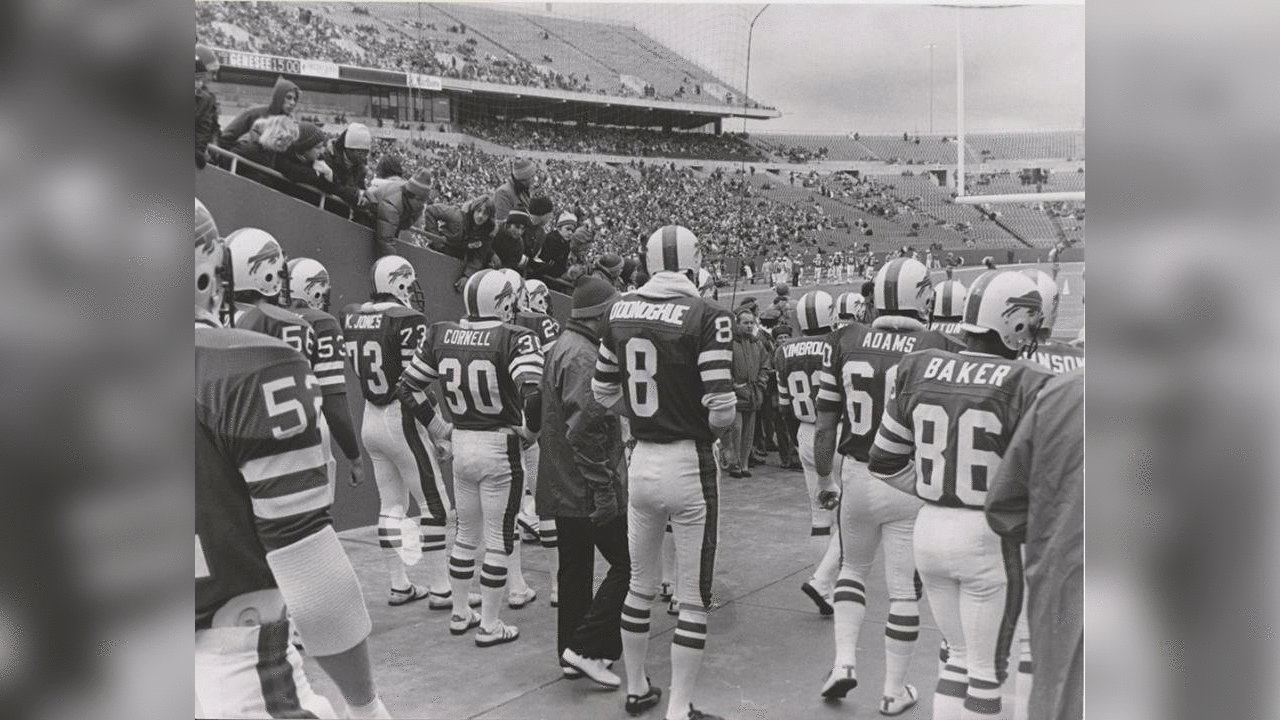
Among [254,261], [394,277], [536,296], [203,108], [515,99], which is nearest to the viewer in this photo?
[203,108]

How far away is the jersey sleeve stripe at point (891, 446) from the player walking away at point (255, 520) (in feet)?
6.84

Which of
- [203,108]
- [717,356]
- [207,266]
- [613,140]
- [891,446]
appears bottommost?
[891,446]

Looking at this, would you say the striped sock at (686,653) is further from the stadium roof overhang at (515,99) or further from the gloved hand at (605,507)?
the stadium roof overhang at (515,99)

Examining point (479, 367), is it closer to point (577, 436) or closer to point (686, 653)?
point (577, 436)

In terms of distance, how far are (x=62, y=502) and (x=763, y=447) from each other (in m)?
8.42

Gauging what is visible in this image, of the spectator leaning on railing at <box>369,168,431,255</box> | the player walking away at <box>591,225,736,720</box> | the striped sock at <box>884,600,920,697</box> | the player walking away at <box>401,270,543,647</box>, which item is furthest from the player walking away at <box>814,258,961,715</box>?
the spectator leaning on railing at <box>369,168,431,255</box>

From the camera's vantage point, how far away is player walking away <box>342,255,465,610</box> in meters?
5.19

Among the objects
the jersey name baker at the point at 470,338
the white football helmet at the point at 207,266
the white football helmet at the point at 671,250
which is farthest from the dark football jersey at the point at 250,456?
the jersey name baker at the point at 470,338

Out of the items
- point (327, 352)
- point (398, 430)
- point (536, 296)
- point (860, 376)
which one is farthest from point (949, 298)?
point (398, 430)

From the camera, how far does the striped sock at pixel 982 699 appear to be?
3.32 m

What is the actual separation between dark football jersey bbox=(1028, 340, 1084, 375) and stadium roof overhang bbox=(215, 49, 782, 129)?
6.54 ft

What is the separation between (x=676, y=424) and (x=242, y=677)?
204 centimetres

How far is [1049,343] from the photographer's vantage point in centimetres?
338

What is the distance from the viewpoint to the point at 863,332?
4422mm
